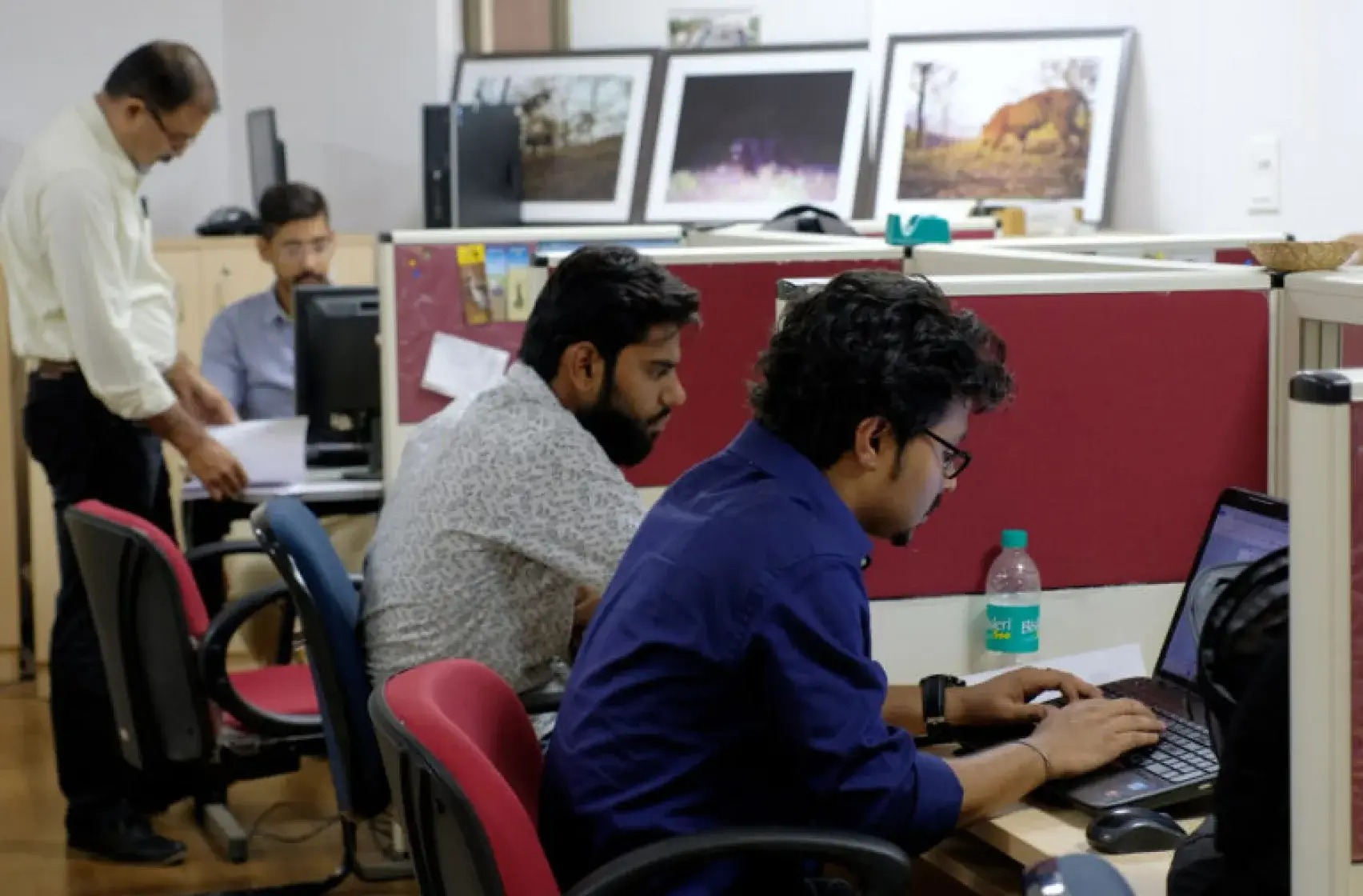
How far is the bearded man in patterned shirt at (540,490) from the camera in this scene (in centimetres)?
237

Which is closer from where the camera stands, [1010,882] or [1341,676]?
[1341,676]

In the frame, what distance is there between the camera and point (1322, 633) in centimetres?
126

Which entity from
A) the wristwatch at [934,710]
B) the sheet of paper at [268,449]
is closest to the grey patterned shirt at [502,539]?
the wristwatch at [934,710]

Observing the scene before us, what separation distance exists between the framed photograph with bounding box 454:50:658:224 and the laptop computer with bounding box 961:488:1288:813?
4213 mm

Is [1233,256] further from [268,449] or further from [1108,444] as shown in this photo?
[268,449]

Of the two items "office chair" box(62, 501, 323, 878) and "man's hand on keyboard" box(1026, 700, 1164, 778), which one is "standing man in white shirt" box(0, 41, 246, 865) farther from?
"man's hand on keyboard" box(1026, 700, 1164, 778)

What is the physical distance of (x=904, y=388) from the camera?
1735 millimetres

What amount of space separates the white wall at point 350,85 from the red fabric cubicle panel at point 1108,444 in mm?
4271

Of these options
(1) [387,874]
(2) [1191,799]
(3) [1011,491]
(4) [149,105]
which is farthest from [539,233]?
(2) [1191,799]

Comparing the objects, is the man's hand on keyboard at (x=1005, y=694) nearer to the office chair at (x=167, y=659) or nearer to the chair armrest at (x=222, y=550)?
the office chair at (x=167, y=659)

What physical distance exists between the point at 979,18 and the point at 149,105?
2821 mm

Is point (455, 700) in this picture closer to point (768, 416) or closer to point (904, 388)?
point (768, 416)

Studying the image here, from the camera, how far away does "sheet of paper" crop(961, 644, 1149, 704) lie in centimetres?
219

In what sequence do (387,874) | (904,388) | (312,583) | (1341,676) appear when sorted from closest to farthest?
(1341,676) < (904,388) < (312,583) < (387,874)
